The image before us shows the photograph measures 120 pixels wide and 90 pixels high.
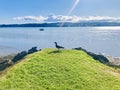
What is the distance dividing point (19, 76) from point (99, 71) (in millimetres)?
6079

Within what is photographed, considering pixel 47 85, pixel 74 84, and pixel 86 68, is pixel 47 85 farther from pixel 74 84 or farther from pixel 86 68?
pixel 86 68

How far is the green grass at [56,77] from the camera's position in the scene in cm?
1517

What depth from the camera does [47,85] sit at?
50.3 feet

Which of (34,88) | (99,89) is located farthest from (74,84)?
(34,88)

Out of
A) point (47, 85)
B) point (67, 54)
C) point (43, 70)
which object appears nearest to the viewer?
point (47, 85)

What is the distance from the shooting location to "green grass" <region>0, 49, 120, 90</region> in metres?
15.2

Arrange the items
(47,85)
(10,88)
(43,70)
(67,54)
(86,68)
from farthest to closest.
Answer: (67,54)
(86,68)
(43,70)
(47,85)
(10,88)

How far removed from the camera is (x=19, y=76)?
1611 cm

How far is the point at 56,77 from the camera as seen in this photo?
54.4ft

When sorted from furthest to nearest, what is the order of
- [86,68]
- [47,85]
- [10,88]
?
[86,68] < [47,85] < [10,88]

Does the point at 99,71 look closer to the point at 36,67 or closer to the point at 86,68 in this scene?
the point at 86,68

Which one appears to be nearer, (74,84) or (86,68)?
(74,84)

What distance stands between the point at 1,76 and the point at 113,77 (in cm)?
746

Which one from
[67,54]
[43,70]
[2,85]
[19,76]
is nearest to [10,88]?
[2,85]
